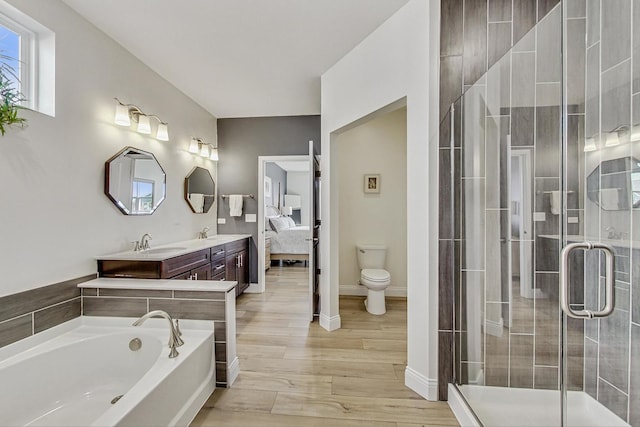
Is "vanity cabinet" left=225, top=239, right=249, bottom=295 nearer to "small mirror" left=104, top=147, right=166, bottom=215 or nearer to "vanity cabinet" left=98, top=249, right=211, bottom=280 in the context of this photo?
"small mirror" left=104, top=147, right=166, bottom=215

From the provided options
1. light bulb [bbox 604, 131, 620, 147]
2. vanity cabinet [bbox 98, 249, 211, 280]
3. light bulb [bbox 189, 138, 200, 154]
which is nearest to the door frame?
light bulb [bbox 189, 138, 200, 154]

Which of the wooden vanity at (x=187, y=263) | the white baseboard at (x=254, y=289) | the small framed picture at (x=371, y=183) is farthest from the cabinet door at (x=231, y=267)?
the small framed picture at (x=371, y=183)

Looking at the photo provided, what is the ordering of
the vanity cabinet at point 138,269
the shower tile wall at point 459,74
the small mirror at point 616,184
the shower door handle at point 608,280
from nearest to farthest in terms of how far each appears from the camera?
the shower door handle at point 608,280 → the small mirror at point 616,184 → the shower tile wall at point 459,74 → the vanity cabinet at point 138,269

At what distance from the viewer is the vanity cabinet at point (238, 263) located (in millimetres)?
3432

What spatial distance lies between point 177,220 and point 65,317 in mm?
1490

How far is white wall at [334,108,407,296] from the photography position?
3.74 meters

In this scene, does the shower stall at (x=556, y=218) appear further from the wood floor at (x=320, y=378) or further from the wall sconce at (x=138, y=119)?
the wall sconce at (x=138, y=119)

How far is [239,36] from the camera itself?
2246mm

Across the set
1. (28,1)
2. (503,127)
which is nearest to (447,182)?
(503,127)

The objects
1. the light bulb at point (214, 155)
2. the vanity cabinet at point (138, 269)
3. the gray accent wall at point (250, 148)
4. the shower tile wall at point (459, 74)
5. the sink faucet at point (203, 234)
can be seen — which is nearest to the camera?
the shower tile wall at point (459, 74)

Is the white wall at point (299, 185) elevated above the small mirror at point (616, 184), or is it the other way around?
the white wall at point (299, 185)

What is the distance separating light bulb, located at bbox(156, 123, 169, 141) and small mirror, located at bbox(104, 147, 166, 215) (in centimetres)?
20

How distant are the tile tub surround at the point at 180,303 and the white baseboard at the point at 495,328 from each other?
1.64 meters

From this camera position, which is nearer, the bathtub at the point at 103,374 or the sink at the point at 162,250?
the bathtub at the point at 103,374
